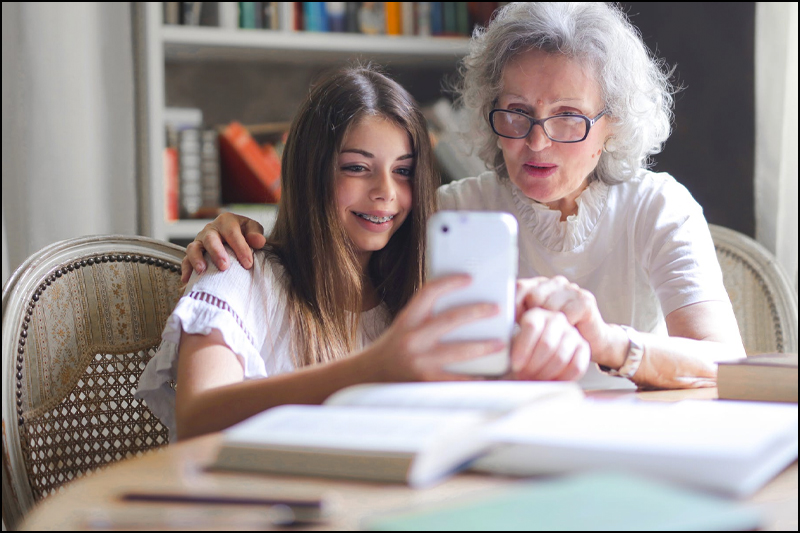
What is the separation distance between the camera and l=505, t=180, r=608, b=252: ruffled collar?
1456 millimetres

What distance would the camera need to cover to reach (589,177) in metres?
1.52

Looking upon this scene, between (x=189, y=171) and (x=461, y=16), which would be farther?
(x=461, y=16)

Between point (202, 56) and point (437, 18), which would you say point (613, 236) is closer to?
point (437, 18)

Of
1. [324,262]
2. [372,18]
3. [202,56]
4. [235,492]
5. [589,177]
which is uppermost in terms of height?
[372,18]

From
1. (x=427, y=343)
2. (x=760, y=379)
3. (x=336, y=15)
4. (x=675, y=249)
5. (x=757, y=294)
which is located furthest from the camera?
(x=336, y=15)

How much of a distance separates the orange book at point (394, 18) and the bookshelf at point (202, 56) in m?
0.07

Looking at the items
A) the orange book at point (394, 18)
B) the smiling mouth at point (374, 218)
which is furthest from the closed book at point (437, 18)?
the smiling mouth at point (374, 218)

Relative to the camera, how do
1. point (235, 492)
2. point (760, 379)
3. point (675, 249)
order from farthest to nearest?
point (675, 249)
point (760, 379)
point (235, 492)

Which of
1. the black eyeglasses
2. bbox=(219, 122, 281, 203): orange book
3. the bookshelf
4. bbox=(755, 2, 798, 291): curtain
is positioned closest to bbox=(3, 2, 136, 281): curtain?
the bookshelf

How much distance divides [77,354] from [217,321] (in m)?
0.29

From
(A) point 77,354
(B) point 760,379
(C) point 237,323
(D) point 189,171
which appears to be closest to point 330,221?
(C) point 237,323

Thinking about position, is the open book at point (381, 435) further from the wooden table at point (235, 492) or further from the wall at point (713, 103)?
the wall at point (713, 103)

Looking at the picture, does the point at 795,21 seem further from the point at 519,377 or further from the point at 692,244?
the point at 519,377

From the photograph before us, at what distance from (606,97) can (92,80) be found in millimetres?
1398
